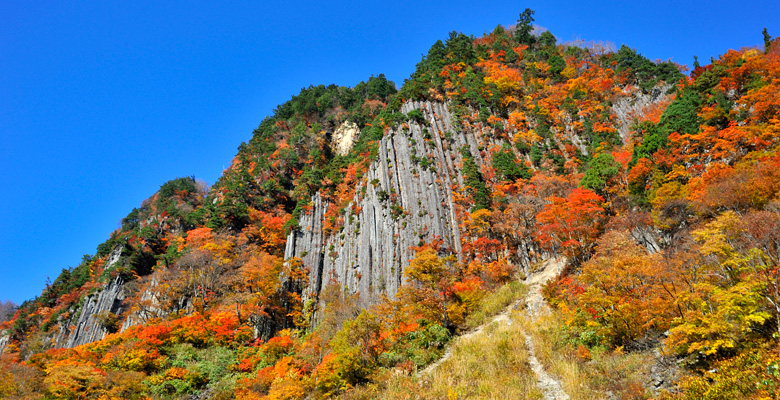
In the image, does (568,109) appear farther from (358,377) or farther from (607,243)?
(358,377)

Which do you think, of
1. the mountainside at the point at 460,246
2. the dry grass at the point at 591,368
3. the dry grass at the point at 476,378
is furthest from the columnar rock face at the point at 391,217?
the dry grass at the point at 591,368

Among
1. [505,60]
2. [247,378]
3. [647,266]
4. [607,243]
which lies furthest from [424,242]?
[505,60]

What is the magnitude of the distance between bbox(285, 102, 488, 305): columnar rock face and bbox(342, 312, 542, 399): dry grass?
55.1 feet

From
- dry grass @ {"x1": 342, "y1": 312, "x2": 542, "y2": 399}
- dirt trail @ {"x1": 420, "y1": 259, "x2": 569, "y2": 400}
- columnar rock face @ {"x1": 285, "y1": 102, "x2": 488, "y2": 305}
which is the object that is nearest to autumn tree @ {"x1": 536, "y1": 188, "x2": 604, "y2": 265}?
dirt trail @ {"x1": 420, "y1": 259, "x2": 569, "y2": 400}

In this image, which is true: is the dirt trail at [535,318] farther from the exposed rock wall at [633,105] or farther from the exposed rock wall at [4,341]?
the exposed rock wall at [4,341]

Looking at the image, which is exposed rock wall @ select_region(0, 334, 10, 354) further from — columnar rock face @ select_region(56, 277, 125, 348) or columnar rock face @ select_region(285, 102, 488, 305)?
columnar rock face @ select_region(285, 102, 488, 305)

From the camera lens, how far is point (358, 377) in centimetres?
1627

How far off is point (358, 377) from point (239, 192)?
3903 centimetres

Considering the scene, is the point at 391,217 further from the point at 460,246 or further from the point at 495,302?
the point at 495,302

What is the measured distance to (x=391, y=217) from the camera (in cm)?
3772

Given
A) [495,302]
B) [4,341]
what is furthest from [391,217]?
[4,341]

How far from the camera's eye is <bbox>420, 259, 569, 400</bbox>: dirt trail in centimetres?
1162

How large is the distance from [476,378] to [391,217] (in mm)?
25365

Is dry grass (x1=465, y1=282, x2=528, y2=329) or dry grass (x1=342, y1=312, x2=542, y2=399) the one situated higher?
dry grass (x1=465, y1=282, x2=528, y2=329)
